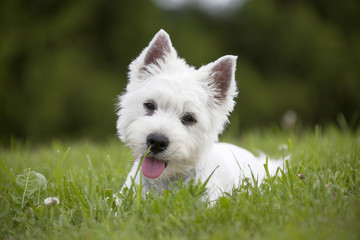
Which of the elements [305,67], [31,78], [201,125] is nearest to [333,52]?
[305,67]

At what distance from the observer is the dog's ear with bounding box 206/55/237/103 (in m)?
4.16

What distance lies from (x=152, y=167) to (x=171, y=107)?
25.2 inches

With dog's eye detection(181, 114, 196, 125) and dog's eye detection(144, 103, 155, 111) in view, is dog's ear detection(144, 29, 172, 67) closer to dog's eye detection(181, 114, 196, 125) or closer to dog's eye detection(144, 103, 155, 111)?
dog's eye detection(144, 103, 155, 111)

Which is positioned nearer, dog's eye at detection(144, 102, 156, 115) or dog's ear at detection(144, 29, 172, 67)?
dog's eye at detection(144, 102, 156, 115)

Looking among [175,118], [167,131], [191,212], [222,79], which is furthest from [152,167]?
[222,79]

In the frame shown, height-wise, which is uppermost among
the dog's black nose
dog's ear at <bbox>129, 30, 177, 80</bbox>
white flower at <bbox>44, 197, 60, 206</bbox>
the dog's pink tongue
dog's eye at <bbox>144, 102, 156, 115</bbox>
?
dog's ear at <bbox>129, 30, 177, 80</bbox>

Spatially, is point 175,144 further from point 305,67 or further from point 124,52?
point 305,67

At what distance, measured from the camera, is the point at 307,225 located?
9.34ft

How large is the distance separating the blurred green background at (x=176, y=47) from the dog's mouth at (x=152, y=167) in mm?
9901

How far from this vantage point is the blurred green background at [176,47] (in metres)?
14.2

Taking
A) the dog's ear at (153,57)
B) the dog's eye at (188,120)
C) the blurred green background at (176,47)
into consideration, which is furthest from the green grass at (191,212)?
the blurred green background at (176,47)

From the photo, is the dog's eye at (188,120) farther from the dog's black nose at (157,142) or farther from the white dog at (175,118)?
the dog's black nose at (157,142)

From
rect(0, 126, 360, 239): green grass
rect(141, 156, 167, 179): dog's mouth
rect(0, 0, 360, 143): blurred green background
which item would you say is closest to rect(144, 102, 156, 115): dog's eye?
rect(141, 156, 167, 179): dog's mouth

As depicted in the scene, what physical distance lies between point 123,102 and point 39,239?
5.57 ft
